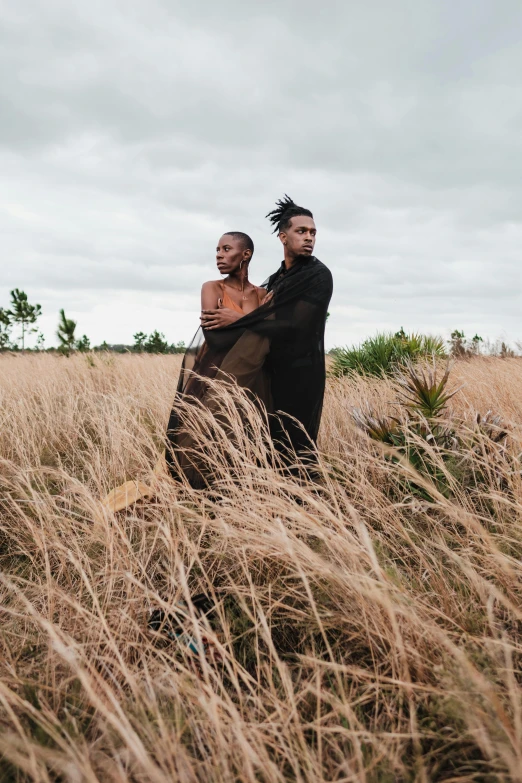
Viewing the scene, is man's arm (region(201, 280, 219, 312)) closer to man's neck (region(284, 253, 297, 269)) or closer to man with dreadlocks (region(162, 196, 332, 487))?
man with dreadlocks (region(162, 196, 332, 487))

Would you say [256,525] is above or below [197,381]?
below

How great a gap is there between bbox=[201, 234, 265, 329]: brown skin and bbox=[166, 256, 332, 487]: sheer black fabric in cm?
8

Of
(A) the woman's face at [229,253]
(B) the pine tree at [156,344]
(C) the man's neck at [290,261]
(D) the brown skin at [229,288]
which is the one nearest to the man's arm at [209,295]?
(D) the brown skin at [229,288]

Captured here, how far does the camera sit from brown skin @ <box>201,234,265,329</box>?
314 cm

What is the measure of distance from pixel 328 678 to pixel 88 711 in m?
0.77

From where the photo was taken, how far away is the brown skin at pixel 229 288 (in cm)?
314

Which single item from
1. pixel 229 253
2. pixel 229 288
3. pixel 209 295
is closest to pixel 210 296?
pixel 209 295

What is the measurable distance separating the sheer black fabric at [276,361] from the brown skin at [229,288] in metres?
0.08

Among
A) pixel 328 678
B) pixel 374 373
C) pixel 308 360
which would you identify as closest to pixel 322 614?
pixel 328 678

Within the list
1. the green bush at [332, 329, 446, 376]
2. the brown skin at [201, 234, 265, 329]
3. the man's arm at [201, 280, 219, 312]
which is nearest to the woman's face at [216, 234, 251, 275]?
the brown skin at [201, 234, 265, 329]

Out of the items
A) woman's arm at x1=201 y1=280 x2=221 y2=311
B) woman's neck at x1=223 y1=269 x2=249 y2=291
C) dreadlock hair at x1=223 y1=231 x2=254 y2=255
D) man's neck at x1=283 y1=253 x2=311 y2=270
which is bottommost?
woman's arm at x1=201 y1=280 x2=221 y2=311

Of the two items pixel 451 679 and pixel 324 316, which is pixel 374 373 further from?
pixel 451 679

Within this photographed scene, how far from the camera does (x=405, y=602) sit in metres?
1.80

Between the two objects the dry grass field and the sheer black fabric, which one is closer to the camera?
the dry grass field
